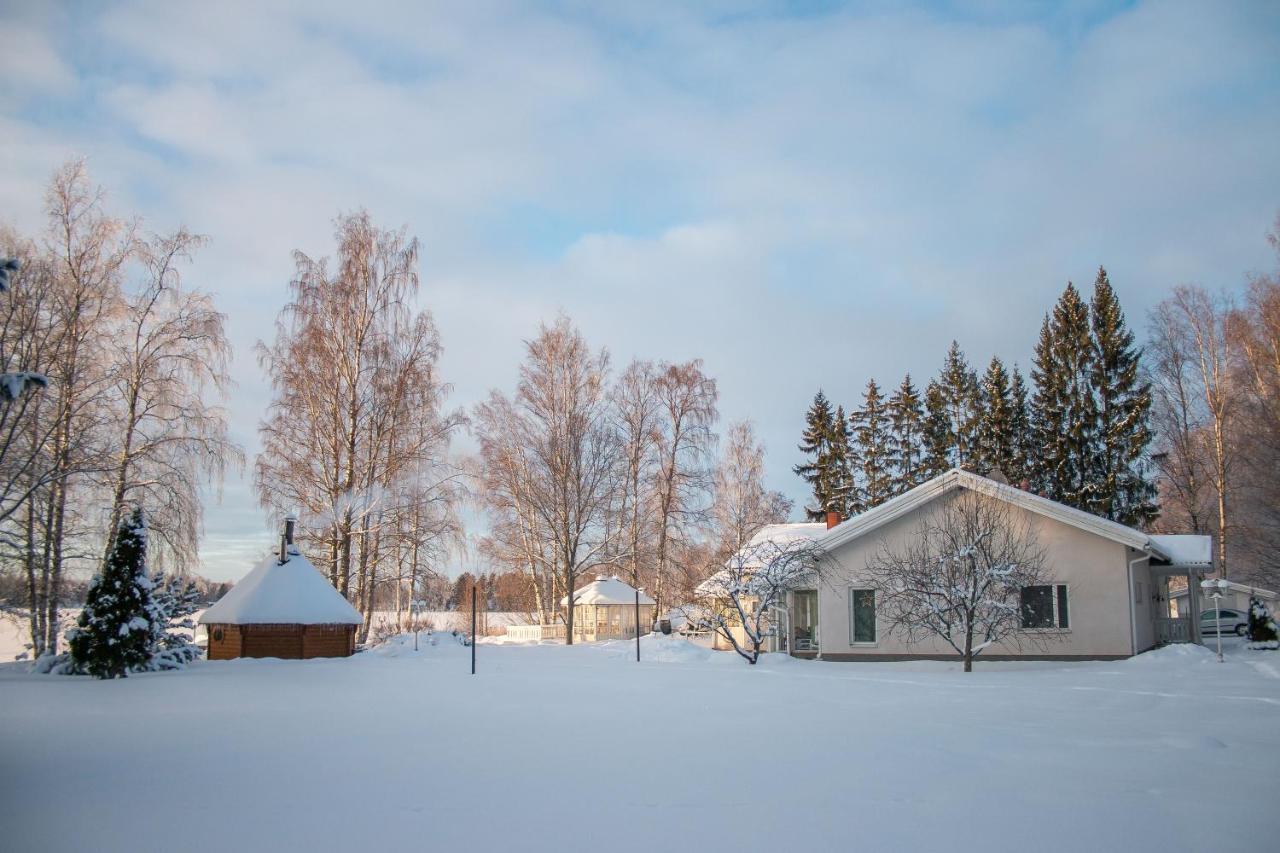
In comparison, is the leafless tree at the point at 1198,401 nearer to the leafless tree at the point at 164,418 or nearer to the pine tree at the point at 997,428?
the pine tree at the point at 997,428

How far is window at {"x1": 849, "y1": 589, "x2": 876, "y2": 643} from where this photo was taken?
76.0ft

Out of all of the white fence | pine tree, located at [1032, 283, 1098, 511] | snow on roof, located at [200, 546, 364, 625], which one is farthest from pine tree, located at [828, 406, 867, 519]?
snow on roof, located at [200, 546, 364, 625]

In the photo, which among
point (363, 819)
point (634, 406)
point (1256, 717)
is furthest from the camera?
point (634, 406)

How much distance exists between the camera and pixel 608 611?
42.4m

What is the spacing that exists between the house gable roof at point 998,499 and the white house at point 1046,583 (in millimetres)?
25

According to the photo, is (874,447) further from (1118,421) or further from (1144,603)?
(1144,603)

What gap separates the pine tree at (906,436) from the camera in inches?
1882

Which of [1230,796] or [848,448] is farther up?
[848,448]

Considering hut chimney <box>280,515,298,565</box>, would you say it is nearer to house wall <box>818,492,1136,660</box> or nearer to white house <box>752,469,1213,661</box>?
white house <box>752,469,1213,661</box>

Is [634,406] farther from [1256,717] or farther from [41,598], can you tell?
[1256,717]

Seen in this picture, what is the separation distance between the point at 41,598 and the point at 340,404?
28.8 feet

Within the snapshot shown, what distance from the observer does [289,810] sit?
635cm

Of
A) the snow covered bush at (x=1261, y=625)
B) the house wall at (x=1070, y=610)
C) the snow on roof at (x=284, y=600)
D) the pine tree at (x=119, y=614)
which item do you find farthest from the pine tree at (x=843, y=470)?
the pine tree at (x=119, y=614)

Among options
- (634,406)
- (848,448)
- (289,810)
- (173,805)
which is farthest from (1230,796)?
(848,448)
